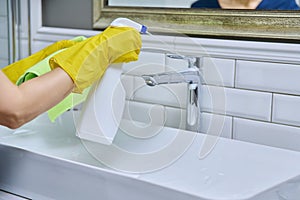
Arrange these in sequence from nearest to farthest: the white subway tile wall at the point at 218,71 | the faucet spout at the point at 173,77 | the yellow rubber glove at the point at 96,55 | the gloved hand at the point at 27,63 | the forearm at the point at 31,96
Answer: the forearm at the point at 31,96 < the yellow rubber glove at the point at 96,55 < the faucet spout at the point at 173,77 < the white subway tile wall at the point at 218,71 < the gloved hand at the point at 27,63

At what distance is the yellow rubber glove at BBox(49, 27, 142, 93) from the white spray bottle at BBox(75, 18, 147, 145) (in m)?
0.03

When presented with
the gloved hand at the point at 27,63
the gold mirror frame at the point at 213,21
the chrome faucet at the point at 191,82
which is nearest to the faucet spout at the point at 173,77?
the chrome faucet at the point at 191,82

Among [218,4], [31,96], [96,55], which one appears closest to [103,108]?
[96,55]

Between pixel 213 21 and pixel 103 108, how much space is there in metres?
0.32

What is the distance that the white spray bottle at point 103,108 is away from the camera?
1.02 m

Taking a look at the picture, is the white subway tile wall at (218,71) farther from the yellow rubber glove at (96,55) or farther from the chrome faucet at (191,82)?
the yellow rubber glove at (96,55)

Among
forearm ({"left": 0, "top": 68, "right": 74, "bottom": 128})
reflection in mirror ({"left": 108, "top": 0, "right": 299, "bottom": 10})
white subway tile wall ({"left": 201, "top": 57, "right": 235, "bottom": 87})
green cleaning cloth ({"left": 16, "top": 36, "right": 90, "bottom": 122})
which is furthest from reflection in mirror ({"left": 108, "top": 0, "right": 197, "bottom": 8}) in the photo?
forearm ({"left": 0, "top": 68, "right": 74, "bottom": 128})

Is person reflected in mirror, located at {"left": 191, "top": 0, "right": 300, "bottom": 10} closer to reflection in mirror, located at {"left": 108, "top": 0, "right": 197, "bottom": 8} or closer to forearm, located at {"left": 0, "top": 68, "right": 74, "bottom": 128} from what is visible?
reflection in mirror, located at {"left": 108, "top": 0, "right": 197, "bottom": 8}

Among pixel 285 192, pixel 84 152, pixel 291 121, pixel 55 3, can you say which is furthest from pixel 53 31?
pixel 285 192

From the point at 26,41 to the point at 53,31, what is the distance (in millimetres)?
136

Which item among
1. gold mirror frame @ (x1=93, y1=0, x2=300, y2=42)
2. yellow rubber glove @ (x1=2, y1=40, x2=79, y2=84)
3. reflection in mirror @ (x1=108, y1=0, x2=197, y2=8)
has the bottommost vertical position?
yellow rubber glove @ (x1=2, y1=40, x2=79, y2=84)

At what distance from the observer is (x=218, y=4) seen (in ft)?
3.67

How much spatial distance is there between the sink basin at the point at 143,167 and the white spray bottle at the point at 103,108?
0.06 m

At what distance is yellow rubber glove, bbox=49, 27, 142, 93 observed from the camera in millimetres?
887
